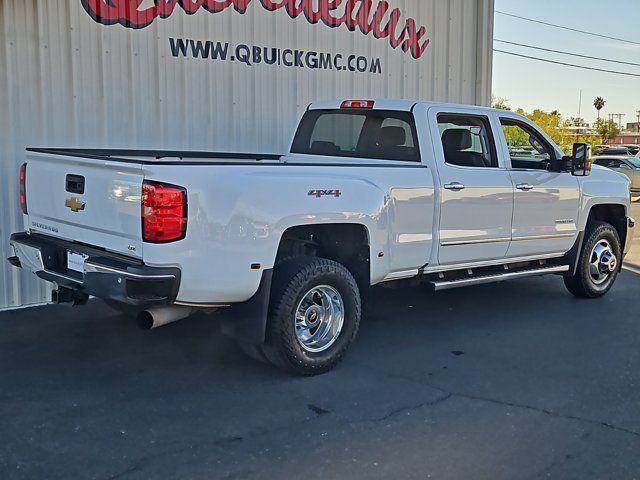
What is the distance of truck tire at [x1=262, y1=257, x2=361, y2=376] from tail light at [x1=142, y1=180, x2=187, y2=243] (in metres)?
0.93

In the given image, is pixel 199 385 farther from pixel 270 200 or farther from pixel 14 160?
pixel 14 160

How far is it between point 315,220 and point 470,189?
5.88 ft

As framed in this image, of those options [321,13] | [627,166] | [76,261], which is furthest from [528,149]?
[627,166]

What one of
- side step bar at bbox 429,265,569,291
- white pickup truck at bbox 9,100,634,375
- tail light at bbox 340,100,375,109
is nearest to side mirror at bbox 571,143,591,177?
white pickup truck at bbox 9,100,634,375

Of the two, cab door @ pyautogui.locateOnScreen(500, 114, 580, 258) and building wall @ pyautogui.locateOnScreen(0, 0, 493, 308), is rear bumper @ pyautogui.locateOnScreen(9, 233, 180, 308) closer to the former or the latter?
building wall @ pyautogui.locateOnScreen(0, 0, 493, 308)

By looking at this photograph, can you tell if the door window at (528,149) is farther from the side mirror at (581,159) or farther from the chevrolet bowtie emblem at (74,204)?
the chevrolet bowtie emblem at (74,204)

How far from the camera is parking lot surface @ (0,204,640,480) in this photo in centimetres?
394

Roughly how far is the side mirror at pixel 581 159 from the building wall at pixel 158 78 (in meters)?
3.52

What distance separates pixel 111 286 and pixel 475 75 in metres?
8.20

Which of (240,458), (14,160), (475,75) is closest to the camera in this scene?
(240,458)

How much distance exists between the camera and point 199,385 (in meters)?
5.11

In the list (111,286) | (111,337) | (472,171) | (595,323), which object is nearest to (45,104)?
(111,337)

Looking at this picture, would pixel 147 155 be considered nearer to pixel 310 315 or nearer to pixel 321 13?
pixel 310 315

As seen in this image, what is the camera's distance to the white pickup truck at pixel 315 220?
452 centimetres
